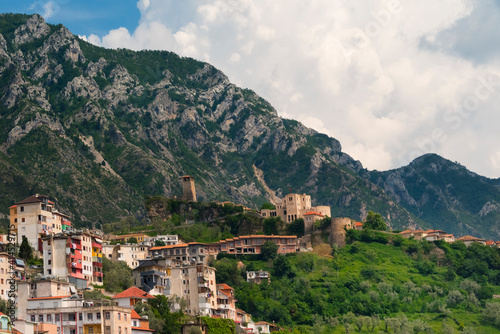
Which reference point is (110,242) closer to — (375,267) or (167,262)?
(167,262)

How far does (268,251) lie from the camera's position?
509 ft

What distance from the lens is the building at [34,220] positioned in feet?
404

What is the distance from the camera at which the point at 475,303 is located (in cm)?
14812

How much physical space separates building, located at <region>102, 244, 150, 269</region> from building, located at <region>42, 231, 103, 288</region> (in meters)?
21.1

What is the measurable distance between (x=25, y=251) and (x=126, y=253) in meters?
26.5

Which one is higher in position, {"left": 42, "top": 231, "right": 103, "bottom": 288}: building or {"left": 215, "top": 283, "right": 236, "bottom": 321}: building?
{"left": 42, "top": 231, "right": 103, "bottom": 288}: building

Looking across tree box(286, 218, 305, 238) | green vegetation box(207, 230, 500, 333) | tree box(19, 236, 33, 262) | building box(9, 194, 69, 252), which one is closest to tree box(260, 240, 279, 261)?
green vegetation box(207, 230, 500, 333)

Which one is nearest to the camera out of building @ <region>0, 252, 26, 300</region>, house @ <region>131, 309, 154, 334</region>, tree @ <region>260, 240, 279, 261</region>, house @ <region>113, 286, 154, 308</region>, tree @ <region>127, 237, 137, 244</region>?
house @ <region>131, 309, 154, 334</region>

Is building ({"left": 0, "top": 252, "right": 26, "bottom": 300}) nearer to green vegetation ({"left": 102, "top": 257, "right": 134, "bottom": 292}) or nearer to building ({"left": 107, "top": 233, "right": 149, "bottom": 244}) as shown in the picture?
green vegetation ({"left": 102, "top": 257, "right": 134, "bottom": 292})

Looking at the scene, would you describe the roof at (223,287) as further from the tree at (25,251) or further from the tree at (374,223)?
the tree at (374,223)

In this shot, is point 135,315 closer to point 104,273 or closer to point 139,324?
point 139,324

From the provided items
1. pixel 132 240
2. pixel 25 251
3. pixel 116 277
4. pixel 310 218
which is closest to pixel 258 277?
pixel 132 240

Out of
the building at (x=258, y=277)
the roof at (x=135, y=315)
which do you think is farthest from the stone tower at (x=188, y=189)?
the roof at (x=135, y=315)

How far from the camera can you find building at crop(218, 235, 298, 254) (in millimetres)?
157250
